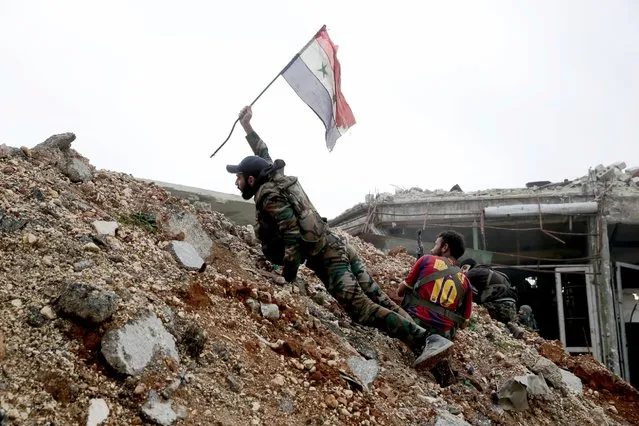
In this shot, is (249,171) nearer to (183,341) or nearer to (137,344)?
(183,341)

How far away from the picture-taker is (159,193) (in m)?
5.93

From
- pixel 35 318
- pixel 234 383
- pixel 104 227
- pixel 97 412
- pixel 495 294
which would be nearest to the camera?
pixel 97 412

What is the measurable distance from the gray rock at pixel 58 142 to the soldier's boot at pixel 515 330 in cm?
538

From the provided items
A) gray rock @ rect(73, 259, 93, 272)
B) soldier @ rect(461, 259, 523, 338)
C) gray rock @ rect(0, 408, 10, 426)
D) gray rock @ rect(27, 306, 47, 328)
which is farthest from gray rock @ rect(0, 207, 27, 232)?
soldier @ rect(461, 259, 523, 338)

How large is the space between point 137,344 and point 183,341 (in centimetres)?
35

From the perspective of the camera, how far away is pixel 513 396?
4.98 m

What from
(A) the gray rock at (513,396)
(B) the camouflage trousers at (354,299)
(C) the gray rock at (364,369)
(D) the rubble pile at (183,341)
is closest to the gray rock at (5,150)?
(D) the rubble pile at (183,341)

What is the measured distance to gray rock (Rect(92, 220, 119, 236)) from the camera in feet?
14.5

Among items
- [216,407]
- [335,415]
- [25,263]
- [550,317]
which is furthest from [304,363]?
[550,317]

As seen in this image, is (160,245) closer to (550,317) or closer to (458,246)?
(458,246)

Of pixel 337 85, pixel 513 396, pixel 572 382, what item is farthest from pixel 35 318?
pixel 572 382

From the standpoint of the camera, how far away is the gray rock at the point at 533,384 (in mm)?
5223

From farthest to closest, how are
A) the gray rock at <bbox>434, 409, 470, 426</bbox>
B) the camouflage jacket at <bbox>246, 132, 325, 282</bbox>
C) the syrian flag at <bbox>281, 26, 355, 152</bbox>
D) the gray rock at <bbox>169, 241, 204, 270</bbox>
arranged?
the syrian flag at <bbox>281, 26, 355, 152</bbox>, the camouflage jacket at <bbox>246, 132, 325, 282</bbox>, the gray rock at <bbox>169, 241, 204, 270</bbox>, the gray rock at <bbox>434, 409, 470, 426</bbox>

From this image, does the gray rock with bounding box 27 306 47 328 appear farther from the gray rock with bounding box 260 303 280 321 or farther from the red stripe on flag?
the red stripe on flag
